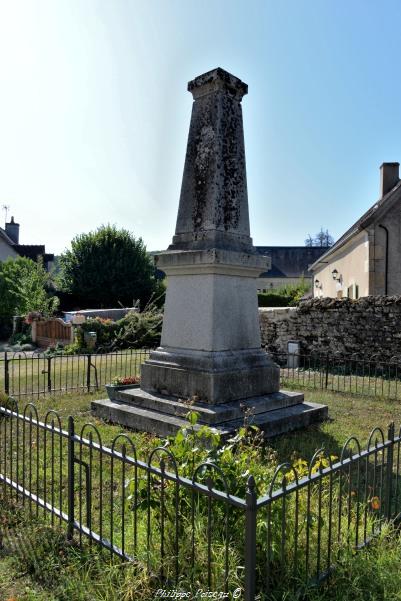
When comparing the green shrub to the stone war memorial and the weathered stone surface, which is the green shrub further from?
the weathered stone surface

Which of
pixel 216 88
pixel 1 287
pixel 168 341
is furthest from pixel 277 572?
pixel 1 287

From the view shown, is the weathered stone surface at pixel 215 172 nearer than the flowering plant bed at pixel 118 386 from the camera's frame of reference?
Yes

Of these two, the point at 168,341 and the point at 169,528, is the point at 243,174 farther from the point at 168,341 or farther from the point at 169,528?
the point at 169,528

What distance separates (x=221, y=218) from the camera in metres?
6.19

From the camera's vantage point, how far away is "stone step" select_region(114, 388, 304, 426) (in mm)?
5445

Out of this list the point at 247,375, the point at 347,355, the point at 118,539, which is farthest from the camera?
the point at 347,355

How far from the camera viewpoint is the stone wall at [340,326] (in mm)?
12336

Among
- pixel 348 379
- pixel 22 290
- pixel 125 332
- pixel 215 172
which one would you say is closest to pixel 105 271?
pixel 22 290

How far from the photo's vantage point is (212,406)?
564 centimetres

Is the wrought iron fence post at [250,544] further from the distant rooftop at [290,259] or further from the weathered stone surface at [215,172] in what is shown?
the distant rooftop at [290,259]

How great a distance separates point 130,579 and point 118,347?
15.6 metres

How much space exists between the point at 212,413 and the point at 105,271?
2292 centimetres

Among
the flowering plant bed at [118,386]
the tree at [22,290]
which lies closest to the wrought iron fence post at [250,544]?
the flowering plant bed at [118,386]

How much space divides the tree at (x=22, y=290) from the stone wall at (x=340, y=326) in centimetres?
1260
